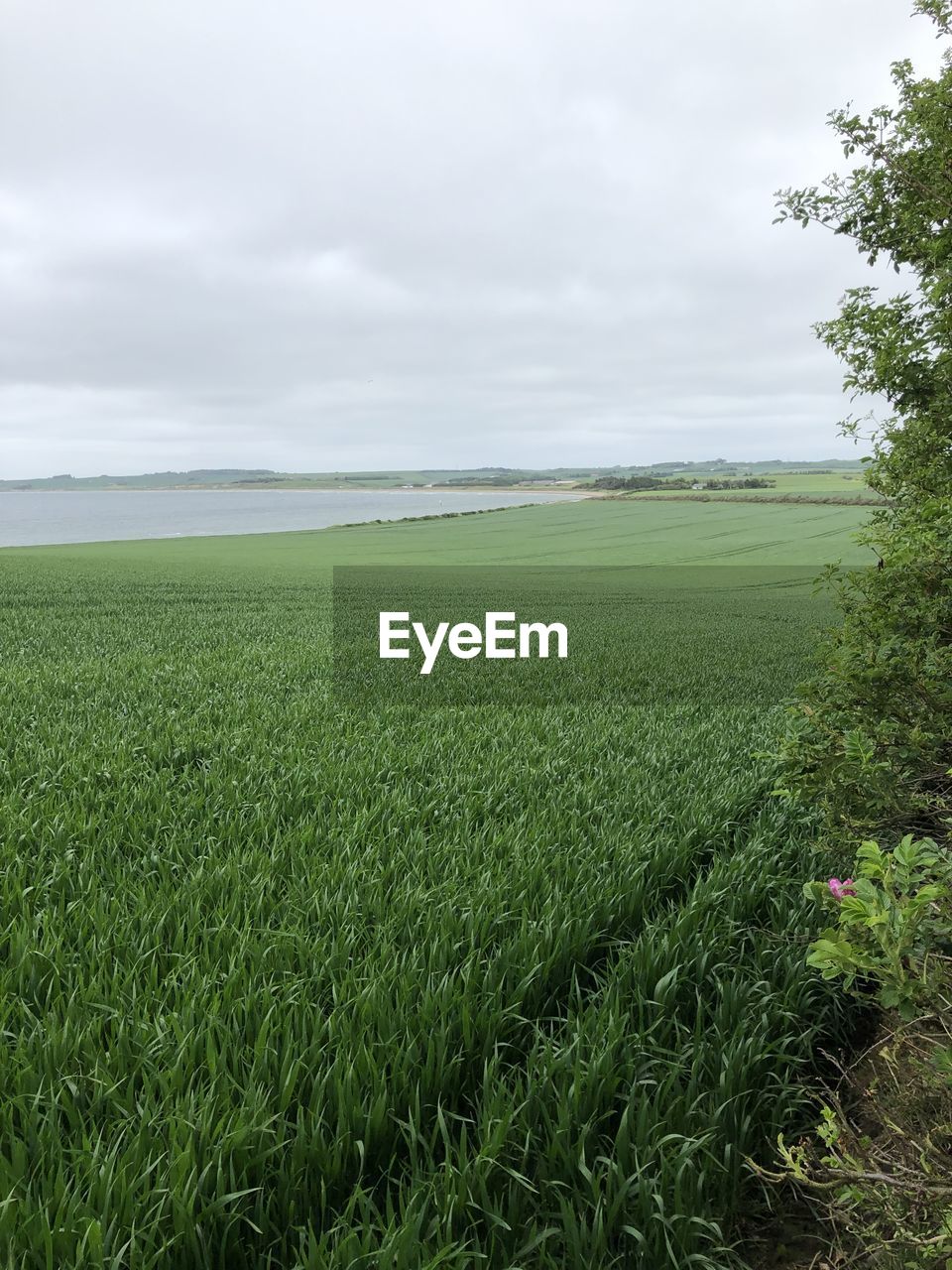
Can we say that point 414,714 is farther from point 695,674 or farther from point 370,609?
point 370,609

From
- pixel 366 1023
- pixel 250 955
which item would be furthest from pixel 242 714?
pixel 366 1023

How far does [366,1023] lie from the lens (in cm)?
247

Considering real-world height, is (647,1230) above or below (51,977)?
below

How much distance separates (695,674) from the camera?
10.9 meters

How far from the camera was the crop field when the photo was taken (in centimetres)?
194

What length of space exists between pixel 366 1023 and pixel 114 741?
4300mm

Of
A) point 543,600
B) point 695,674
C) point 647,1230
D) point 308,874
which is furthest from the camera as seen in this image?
point 543,600

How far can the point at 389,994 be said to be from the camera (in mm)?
2641

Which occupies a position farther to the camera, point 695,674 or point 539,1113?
point 695,674

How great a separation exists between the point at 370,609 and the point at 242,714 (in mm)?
13264

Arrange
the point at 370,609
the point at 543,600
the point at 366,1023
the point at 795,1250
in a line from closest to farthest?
1. the point at 795,1250
2. the point at 366,1023
3. the point at 370,609
4. the point at 543,600

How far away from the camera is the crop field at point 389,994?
6.36 ft

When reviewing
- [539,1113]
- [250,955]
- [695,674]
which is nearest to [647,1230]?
[539,1113]

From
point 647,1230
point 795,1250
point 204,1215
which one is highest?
point 204,1215
